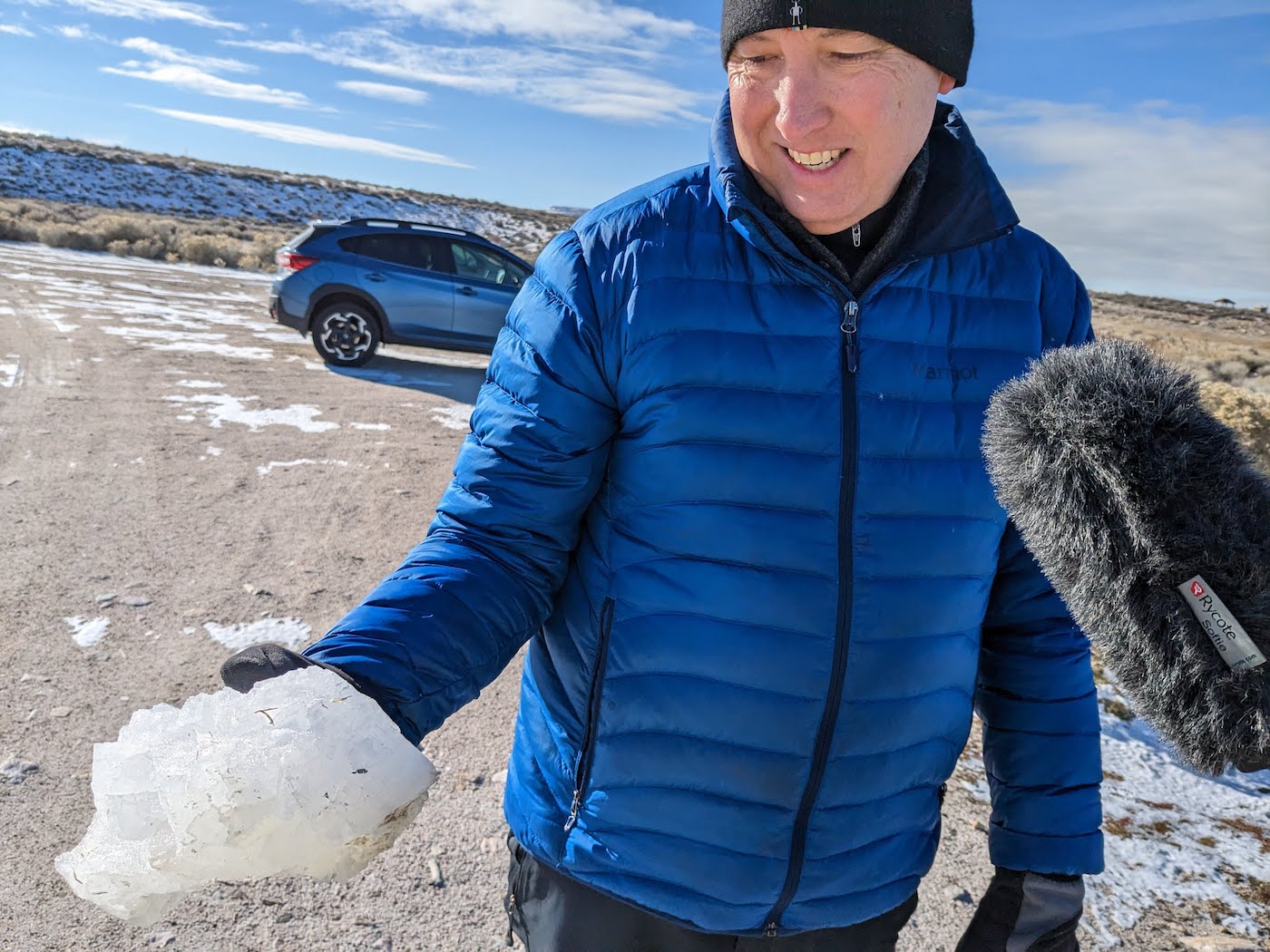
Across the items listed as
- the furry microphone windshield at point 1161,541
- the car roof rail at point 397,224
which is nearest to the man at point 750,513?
the furry microphone windshield at point 1161,541

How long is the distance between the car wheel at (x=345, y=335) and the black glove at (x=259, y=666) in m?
10.1

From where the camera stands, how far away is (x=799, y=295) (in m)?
1.45

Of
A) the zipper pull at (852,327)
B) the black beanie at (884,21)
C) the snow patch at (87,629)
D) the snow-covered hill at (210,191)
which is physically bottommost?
the snow patch at (87,629)

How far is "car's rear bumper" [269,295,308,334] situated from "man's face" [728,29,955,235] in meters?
10.0

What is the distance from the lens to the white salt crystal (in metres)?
0.97

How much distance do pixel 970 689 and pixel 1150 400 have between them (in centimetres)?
67

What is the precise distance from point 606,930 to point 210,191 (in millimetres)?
66147

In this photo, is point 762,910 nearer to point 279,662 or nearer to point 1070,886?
point 1070,886

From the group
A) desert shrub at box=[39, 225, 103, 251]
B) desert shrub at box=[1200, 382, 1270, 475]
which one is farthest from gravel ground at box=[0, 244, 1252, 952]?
desert shrub at box=[39, 225, 103, 251]

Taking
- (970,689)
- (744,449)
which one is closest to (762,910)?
(970,689)

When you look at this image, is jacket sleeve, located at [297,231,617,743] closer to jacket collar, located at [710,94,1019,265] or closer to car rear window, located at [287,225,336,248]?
jacket collar, located at [710,94,1019,265]

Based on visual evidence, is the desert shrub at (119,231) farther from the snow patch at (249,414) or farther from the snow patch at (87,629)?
the snow patch at (87,629)

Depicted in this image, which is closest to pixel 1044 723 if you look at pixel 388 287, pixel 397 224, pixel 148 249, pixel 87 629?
pixel 87 629

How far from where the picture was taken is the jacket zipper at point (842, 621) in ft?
4.57
